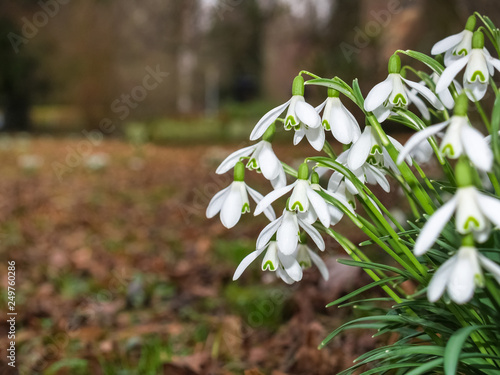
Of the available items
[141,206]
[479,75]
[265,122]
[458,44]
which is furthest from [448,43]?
[141,206]

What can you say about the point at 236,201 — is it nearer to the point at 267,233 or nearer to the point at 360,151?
the point at 267,233

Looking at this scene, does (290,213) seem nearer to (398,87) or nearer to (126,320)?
(398,87)

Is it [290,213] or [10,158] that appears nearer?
[290,213]

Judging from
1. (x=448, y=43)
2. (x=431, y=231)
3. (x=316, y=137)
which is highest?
(x=448, y=43)

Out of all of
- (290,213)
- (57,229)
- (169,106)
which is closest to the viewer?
(290,213)

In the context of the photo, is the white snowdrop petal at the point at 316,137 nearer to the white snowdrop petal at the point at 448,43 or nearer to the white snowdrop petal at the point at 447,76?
the white snowdrop petal at the point at 447,76

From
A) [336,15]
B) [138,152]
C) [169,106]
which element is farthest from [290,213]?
[169,106]

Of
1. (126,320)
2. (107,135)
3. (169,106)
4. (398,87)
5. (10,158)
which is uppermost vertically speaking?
(169,106)
